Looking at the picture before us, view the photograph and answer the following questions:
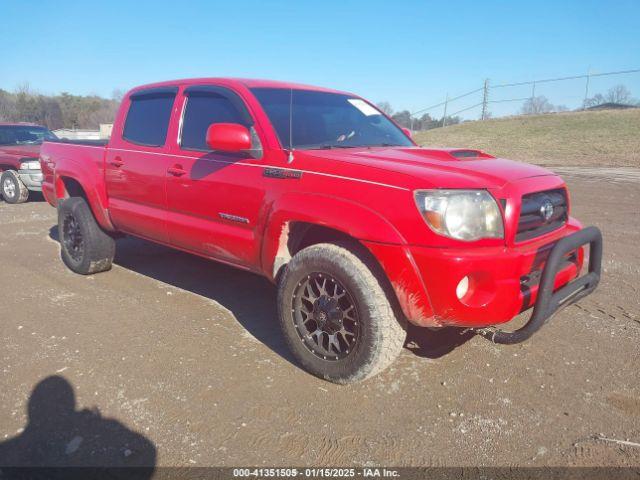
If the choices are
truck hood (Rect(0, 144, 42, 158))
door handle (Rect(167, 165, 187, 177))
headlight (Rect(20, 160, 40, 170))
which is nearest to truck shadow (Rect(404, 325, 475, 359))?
door handle (Rect(167, 165, 187, 177))

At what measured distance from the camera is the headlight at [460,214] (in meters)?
2.56

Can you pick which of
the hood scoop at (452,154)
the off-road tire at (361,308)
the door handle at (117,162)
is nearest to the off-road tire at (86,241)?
the door handle at (117,162)

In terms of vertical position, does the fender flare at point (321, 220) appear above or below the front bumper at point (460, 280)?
above

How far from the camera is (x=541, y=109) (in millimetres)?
40250

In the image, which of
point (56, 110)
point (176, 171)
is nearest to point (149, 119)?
point (176, 171)

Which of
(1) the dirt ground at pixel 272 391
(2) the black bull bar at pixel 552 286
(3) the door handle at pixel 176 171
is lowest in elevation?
(1) the dirt ground at pixel 272 391

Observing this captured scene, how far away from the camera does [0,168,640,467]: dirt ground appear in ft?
8.08

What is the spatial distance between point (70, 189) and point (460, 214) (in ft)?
14.9

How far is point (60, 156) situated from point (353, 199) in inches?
154

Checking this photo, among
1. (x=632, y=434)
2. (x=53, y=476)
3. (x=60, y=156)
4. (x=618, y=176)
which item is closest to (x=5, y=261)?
(x=60, y=156)

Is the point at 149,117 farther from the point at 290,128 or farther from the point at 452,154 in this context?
the point at 452,154

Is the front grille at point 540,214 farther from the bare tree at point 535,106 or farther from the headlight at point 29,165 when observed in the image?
the bare tree at point 535,106

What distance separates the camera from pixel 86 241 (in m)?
5.00

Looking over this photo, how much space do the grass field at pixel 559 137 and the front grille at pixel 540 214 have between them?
14.4 meters
